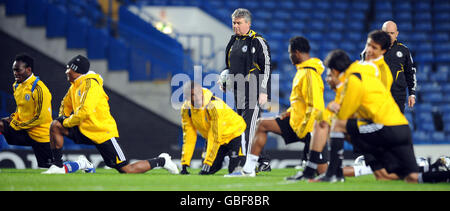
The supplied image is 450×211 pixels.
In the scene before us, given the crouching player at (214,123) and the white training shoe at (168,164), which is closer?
the crouching player at (214,123)

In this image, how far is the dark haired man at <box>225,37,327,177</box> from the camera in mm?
6812

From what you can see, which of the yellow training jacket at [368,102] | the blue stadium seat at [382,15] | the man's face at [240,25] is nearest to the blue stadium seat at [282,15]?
the blue stadium seat at [382,15]

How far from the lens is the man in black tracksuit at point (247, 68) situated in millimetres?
7848

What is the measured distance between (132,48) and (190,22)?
4.16 meters

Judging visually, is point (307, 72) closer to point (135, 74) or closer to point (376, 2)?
point (135, 74)

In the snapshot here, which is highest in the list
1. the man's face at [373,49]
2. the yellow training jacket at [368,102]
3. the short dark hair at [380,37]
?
the short dark hair at [380,37]

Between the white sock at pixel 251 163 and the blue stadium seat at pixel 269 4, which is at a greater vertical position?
the blue stadium seat at pixel 269 4

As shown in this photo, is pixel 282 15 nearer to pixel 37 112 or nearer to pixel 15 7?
pixel 15 7

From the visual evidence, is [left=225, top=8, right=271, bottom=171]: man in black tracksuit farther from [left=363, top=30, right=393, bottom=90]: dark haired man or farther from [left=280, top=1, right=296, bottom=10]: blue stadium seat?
[left=280, top=1, right=296, bottom=10]: blue stadium seat

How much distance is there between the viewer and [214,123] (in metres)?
7.88

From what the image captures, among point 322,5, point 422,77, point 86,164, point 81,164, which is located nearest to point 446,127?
point 422,77

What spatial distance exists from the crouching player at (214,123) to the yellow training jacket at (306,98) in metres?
1.17

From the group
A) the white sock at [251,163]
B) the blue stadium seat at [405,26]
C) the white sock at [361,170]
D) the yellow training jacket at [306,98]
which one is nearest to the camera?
the yellow training jacket at [306,98]

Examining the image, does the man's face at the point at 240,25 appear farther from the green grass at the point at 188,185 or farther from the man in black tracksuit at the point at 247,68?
the green grass at the point at 188,185
